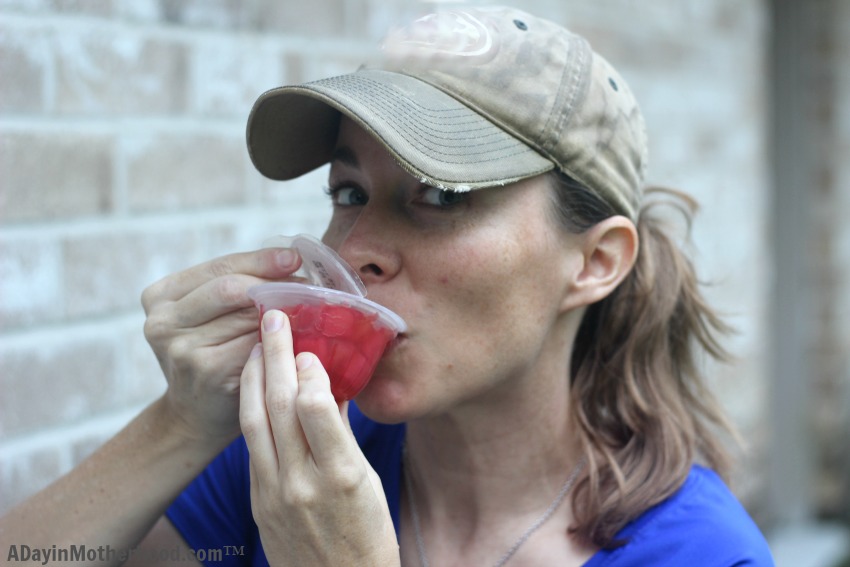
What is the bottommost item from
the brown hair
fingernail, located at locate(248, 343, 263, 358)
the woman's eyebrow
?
the brown hair

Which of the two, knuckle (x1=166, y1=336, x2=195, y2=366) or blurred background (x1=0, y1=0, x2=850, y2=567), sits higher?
knuckle (x1=166, y1=336, x2=195, y2=366)

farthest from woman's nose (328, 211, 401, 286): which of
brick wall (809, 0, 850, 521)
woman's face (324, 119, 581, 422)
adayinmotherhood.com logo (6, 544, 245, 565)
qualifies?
brick wall (809, 0, 850, 521)

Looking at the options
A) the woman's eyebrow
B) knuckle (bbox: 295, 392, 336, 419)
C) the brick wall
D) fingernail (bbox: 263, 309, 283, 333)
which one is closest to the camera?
knuckle (bbox: 295, 392, 336, 419)

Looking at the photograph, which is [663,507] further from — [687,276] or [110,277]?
[110,277]

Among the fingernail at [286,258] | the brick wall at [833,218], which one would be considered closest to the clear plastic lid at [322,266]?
the fingernail at [286,258]

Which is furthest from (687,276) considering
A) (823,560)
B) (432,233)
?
(823,560)

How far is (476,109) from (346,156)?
287 mm

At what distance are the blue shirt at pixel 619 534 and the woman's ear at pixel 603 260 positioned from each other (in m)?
0.44

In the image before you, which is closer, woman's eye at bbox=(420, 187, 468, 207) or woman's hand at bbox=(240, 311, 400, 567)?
woman's hand at bbox=(240, 311, 400, 567)

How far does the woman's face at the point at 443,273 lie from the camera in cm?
184

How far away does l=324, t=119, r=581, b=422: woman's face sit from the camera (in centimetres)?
184

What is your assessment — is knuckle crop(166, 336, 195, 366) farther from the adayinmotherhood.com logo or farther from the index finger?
the adayinmotherhood.com logo

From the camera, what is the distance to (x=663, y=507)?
1985mm

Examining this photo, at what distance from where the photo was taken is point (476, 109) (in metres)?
1.87
